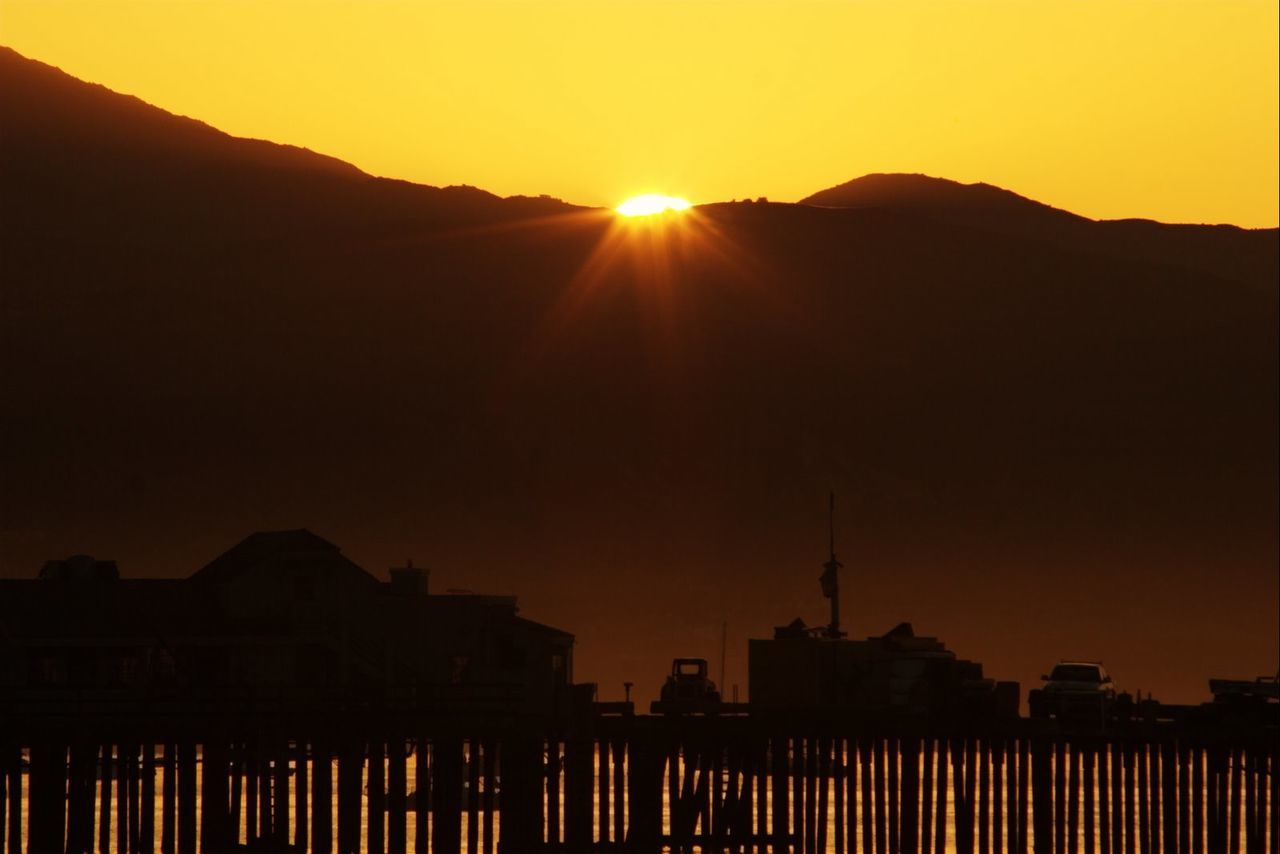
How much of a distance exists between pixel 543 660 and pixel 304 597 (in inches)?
608

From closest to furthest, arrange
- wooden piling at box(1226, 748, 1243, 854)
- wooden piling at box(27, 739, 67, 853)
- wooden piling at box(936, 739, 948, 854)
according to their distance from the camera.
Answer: wooden piling at box(27, 739, 67, 853)
wooden piling at box(936, 739, 948, 854)
wooden piling at box(1226, 748, 1243, 854)

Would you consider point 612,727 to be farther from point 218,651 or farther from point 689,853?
point 218,651

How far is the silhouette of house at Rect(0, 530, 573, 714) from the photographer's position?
9262cm

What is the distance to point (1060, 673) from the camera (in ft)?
252

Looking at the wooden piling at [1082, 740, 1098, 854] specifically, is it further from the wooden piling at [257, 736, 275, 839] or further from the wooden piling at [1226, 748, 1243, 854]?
the wooden piling at [257, 736, 275, 839]

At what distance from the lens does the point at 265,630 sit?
98.3 meters

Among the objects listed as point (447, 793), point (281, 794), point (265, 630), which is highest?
point (265, 630)

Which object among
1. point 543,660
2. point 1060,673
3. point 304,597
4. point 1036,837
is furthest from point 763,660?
point 1036,837

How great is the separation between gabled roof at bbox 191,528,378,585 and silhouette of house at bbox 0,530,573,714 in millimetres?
72

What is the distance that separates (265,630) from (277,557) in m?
4.26

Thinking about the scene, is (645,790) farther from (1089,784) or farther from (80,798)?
(80,798)

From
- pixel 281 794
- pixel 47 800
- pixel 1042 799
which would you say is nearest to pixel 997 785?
pixel 1042 799

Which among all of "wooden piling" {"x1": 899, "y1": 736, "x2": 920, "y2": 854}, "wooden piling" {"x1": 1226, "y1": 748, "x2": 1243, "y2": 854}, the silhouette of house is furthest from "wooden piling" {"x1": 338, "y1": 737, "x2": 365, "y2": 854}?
the silhouette of house

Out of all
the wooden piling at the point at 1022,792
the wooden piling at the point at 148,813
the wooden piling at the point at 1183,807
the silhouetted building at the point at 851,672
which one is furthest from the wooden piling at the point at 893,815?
the silhouetted building at the point at 851,672
